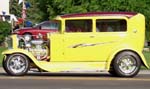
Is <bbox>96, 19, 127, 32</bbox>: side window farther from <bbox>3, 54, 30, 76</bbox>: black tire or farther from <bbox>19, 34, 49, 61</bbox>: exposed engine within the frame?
<bbox>3, 54, 30, 76</bbox>: black tire

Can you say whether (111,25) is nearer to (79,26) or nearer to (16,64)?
(79,26)

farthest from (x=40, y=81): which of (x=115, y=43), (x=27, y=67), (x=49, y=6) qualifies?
(x=49, y=6)

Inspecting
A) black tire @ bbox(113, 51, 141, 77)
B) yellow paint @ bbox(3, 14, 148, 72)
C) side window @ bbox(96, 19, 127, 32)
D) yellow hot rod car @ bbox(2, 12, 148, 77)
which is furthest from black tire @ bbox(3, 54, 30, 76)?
black tire @ bbox(113, 51, 141, 77)

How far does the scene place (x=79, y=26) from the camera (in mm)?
16406

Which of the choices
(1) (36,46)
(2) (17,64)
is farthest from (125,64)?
(2) (17,64)

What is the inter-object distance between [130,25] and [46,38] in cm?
257

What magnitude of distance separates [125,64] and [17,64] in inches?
126

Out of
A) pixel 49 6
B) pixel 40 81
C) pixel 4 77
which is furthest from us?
pixel 49 6

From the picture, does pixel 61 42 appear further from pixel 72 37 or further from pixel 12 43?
pixel 12 43

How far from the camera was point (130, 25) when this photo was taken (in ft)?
53.4

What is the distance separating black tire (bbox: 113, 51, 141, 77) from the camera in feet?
52.7

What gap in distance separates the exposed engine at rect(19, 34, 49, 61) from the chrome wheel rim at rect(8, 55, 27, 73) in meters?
0.47

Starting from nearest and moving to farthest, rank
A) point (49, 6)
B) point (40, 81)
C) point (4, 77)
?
point (40, 81)
point (4, 77)
point (49, 6)

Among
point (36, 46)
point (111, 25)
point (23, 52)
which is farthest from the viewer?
point (36, 46)
